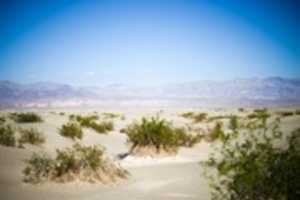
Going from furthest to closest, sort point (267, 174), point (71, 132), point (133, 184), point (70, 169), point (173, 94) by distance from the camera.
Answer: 1. point (173, 94)
2. point (71, 132)
3. point (133, 184)
4. point (70, 169)
5. point (267, 174)

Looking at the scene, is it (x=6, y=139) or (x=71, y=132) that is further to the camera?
(x=71, y=132)

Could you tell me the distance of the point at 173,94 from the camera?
14675 centimetres

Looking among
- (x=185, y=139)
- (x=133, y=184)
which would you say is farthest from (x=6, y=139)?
(x=185, y=139)

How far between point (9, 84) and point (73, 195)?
13031cm

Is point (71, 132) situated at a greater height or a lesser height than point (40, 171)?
greater

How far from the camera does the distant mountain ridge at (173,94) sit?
370ft

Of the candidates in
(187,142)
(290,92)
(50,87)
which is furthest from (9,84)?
(187,142)

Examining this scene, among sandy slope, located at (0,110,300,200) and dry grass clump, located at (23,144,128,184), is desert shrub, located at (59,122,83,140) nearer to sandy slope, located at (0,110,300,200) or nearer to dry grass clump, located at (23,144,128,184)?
sandy slope, located at (0,110,300,200)

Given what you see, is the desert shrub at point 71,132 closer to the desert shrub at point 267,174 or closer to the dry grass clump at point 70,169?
the dry grass clump at point 70,169

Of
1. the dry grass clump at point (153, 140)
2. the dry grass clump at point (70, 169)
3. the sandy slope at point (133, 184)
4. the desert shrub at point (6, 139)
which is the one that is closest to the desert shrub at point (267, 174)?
the sandy slope at point (133, 184)

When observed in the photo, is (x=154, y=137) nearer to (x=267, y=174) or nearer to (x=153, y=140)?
(x=153, y=140)

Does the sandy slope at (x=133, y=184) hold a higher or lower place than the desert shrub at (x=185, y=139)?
lower

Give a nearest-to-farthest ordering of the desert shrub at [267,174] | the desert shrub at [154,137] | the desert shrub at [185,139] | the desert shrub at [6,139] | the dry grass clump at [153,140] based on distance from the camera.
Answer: the desert shrub at [267,174], the dry grass clump at [153,140], the desert shrub at [154,137], the desert shrub at [6,139], the desert shrub at [185,139]

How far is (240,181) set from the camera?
5.87m
